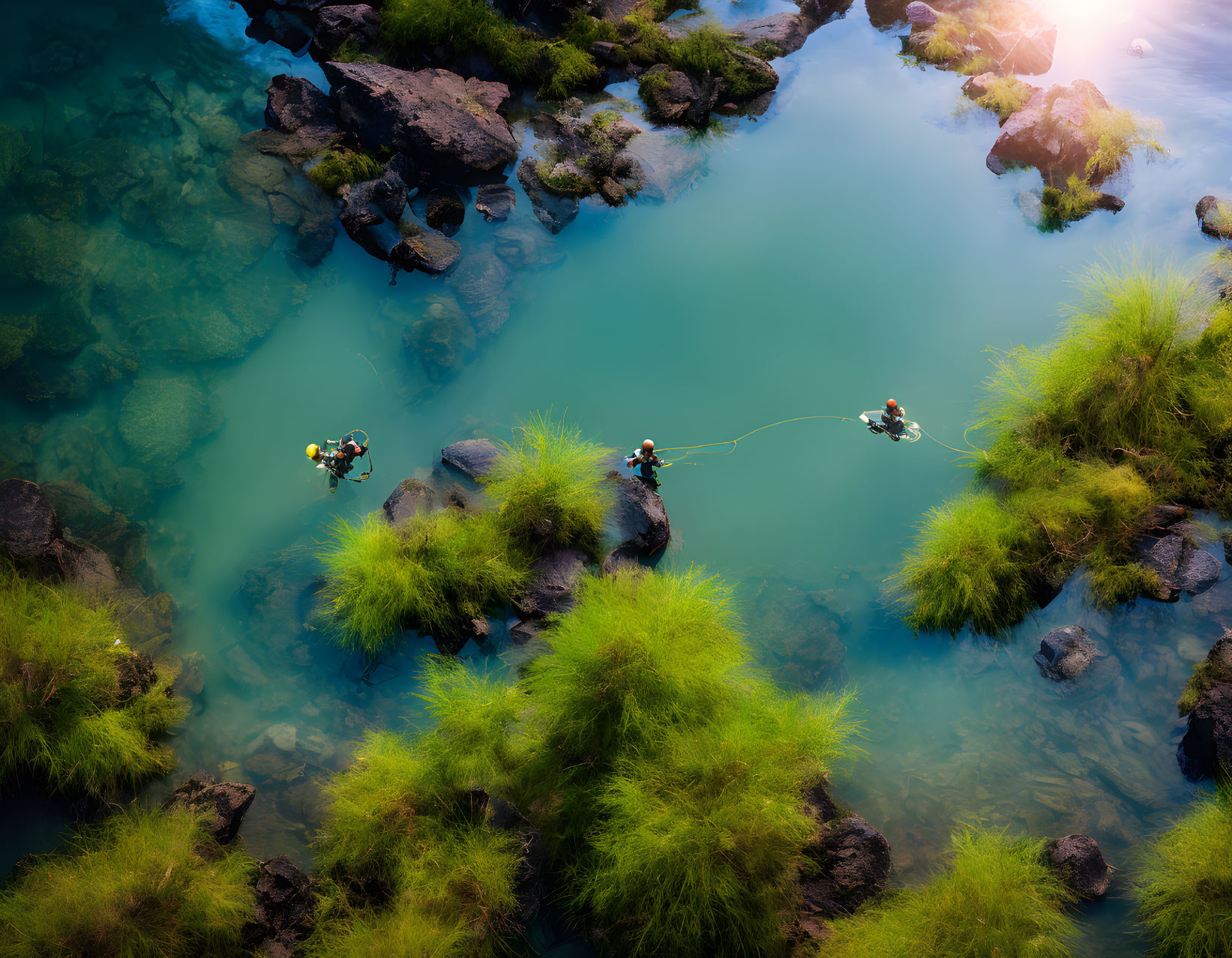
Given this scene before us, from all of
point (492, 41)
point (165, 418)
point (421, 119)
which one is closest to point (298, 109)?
point (421, 119)

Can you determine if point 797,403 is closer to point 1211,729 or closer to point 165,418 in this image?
point 1211,729

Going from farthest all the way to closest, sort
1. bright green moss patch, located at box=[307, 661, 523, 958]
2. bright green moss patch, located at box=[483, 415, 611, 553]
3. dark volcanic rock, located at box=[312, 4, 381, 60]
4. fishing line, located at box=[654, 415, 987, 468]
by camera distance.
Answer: dark volcanic rock, located at box=[312, 4, 381, 60] → fishing line, located at box=[654, 415, 987, 468] → bright green moss patch, located at box=[483, 415, 611, 553] → bright green moss patch, located at box=[307, 661, 523, 958]

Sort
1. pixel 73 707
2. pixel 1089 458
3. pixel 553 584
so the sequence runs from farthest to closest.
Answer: pixel 1089 458 < pixel 553 584 < pixel 73 707

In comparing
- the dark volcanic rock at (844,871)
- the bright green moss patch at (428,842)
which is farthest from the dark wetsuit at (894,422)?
the bright green moss patch at (428,842)

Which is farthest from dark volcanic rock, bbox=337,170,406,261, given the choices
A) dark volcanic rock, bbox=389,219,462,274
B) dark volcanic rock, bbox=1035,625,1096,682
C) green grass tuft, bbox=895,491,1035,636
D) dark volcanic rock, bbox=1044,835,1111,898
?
dark volcanic rock, bbox=1044,835,1111,898

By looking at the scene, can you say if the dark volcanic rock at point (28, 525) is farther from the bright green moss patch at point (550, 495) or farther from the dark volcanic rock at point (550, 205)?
the dark volcanic rock at point (550, 205)

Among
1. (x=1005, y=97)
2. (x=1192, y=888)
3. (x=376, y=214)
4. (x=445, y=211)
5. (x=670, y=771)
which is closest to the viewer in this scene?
(x=1192, y=888)

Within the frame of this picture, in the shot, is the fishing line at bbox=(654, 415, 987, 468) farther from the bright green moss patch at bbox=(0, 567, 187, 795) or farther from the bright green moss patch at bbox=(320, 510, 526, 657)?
the bright green moss patch at bbox=(0, 567, 187, 795)
